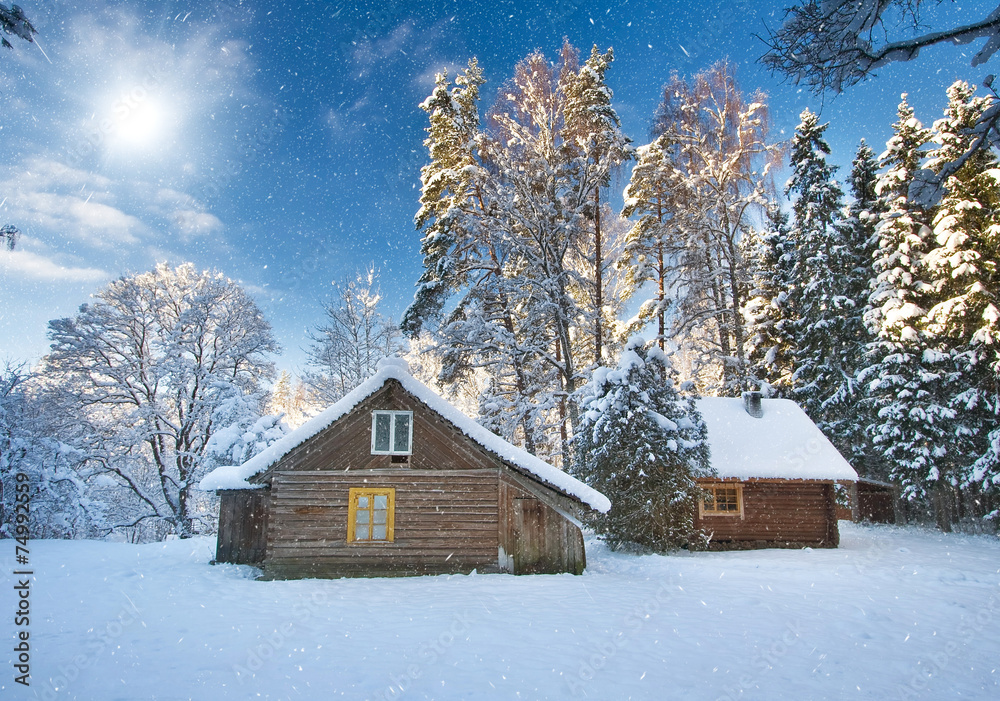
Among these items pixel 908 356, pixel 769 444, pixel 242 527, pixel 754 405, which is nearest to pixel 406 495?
pixel 242 527

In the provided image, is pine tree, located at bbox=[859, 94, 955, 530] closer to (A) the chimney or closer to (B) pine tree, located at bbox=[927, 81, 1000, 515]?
(B) pine tree, located at bbox=[927, 81, 1000, 515]

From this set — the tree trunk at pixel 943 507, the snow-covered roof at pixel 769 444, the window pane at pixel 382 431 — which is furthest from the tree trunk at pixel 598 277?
the tree trunk at pixel 943 507

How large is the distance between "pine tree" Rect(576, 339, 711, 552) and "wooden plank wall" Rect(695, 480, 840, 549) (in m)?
2.47

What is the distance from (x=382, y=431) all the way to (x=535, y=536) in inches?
192

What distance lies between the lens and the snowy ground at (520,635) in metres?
6.16

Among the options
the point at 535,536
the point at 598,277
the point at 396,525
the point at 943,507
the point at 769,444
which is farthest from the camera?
the point at 943,507

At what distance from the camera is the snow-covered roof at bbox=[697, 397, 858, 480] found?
1952 cm

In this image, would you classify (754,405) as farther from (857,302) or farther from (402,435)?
(402,435)

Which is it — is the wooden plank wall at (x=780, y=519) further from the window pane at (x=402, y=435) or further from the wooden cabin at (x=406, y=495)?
the window pane at (x=402, y=435)

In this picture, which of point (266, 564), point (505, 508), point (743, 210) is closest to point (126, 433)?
point (266, 564)

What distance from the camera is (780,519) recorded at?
1983 cm

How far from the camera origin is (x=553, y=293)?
20.8 metres

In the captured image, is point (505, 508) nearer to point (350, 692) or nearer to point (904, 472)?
point (350, 692)

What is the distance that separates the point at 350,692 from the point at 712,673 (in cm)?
418
